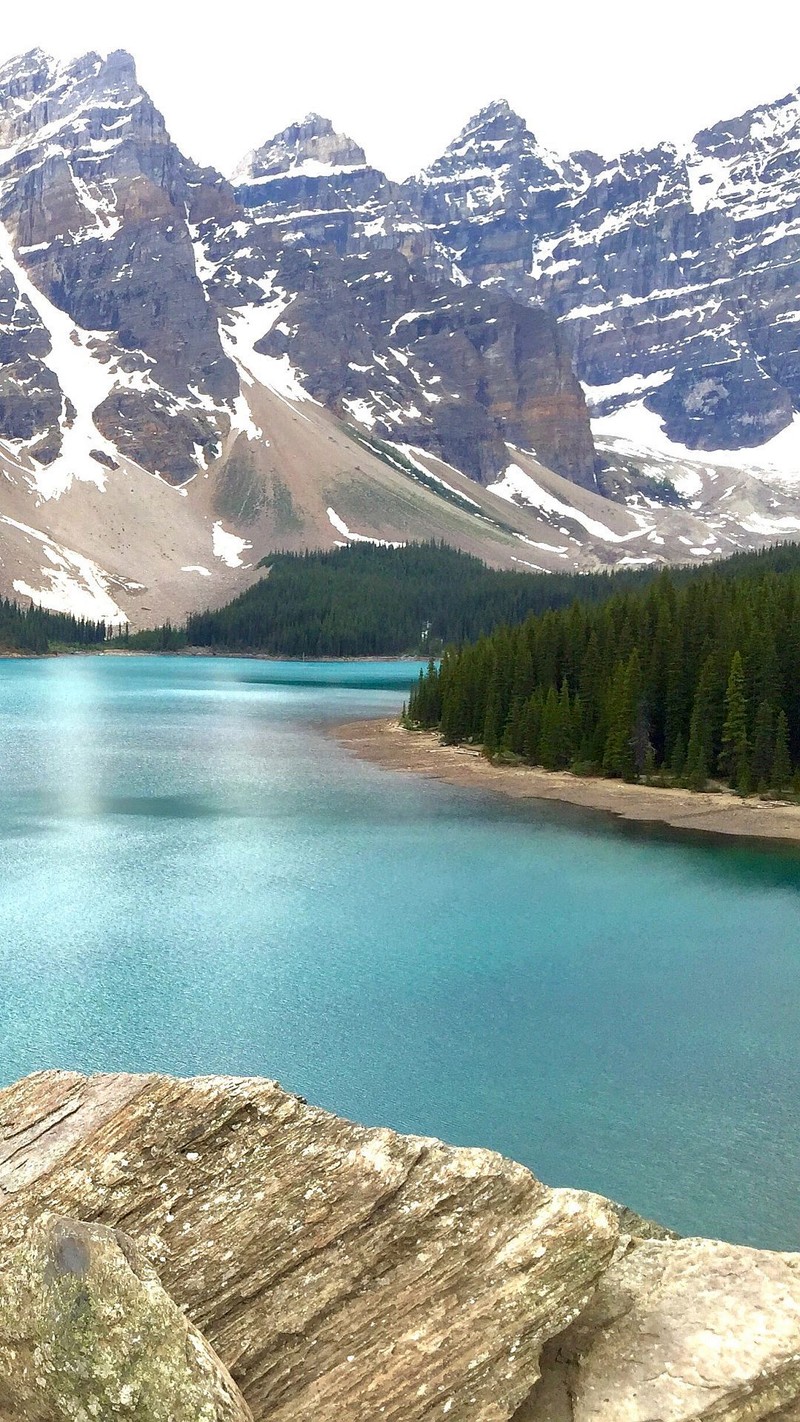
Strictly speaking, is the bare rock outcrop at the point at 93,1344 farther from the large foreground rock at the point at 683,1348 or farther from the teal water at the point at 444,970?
the teal water at the point at 444,970

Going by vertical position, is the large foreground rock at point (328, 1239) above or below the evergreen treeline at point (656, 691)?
below

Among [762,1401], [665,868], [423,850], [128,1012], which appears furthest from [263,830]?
[762,1401]

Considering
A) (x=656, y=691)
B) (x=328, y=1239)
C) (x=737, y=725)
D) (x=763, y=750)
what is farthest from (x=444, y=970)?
(x=656, y=691)

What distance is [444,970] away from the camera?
30.7 metres

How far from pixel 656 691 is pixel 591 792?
33.2 feet

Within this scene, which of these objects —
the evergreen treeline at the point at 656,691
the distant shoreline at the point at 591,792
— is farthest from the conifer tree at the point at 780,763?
the distant shoreline at the point at 591,792

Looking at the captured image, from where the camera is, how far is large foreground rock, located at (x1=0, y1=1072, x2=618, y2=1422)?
28.2ft

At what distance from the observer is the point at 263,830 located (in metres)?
52.1

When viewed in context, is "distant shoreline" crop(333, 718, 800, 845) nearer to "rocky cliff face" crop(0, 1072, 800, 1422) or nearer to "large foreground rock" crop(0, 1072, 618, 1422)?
"rocky cliff face" crop(0, 1072, 800, 1422)

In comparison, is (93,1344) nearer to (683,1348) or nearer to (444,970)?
(683,1348)

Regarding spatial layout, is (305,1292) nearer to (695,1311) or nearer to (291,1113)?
(291,1113)

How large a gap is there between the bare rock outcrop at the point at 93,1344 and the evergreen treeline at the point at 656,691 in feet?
193

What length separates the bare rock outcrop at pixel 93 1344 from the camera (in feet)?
24.4

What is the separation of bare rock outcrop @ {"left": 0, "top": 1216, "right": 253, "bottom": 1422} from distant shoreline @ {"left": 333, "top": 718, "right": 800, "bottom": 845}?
47.4 meters
